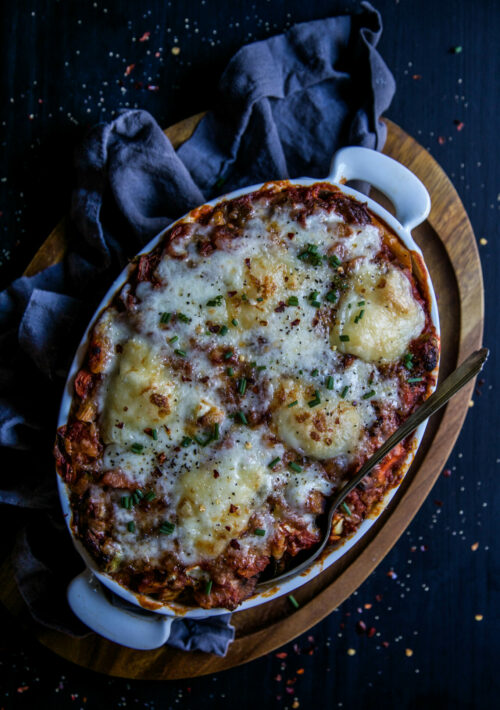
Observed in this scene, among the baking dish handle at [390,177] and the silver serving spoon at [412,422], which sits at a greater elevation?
the baking dish handle at [390,177]

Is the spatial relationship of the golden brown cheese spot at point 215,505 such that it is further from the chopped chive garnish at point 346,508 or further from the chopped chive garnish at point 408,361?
the chopped chive garnish at point 408,361

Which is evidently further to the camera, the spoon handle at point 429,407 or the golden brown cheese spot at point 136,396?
the golden brown cheese spot at point 136,396

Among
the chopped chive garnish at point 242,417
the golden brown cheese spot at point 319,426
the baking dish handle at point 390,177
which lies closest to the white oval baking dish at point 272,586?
A: the baking dish handle at point 390,177

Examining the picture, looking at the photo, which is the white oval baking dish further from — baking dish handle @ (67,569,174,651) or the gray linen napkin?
the gray linen napkin

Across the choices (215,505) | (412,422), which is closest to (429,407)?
(412,422)

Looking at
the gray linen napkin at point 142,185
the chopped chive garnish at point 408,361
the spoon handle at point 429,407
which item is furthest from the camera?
the gray linen napkin at point 142,185

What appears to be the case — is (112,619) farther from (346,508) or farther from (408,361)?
(408,361)

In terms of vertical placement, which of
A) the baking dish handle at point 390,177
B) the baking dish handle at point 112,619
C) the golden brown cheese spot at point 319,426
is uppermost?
the baking dish handle at point 390,177

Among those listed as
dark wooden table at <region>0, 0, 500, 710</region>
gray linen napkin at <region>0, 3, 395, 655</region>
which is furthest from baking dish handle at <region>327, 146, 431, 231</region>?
dark wooden table at <region>0, 0, 500, 710</region>
